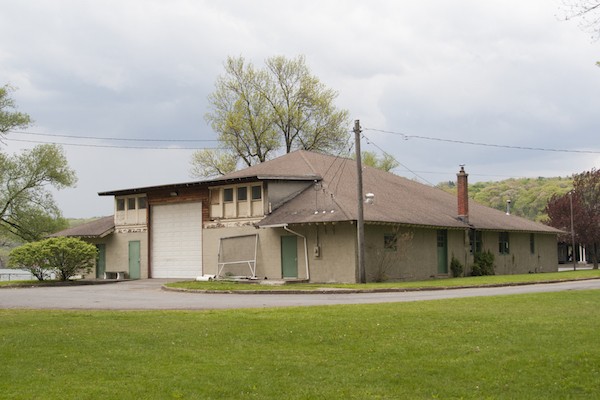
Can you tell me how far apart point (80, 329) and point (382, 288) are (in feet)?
48.3

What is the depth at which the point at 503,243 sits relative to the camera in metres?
42.2

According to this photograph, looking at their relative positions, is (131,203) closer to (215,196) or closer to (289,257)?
(215,196)

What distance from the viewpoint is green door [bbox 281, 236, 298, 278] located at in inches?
1261

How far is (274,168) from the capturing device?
122ft

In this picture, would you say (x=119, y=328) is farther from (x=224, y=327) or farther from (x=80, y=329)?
(x=224, y=327)

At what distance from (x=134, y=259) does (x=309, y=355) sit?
101ft

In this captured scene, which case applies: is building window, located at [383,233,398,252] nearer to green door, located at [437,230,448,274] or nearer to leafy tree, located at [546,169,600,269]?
green door, located at [437,230,448,274]

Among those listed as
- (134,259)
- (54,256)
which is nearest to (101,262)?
(134,259)

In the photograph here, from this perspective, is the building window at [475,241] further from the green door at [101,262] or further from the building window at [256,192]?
the green door at [101,262]

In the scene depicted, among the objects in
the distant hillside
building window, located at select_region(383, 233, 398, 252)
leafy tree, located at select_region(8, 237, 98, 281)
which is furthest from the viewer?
the distant hillside

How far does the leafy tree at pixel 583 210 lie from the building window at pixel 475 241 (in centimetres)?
1753

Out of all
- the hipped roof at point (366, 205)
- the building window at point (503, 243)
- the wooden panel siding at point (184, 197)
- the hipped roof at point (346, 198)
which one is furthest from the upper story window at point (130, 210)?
the building window at point (503, 243)

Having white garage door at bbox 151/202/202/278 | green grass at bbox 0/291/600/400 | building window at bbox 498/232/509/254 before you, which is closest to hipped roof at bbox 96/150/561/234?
building window at bbox 498/232/509/254

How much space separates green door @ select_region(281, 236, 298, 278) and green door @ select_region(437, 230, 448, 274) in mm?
8170
